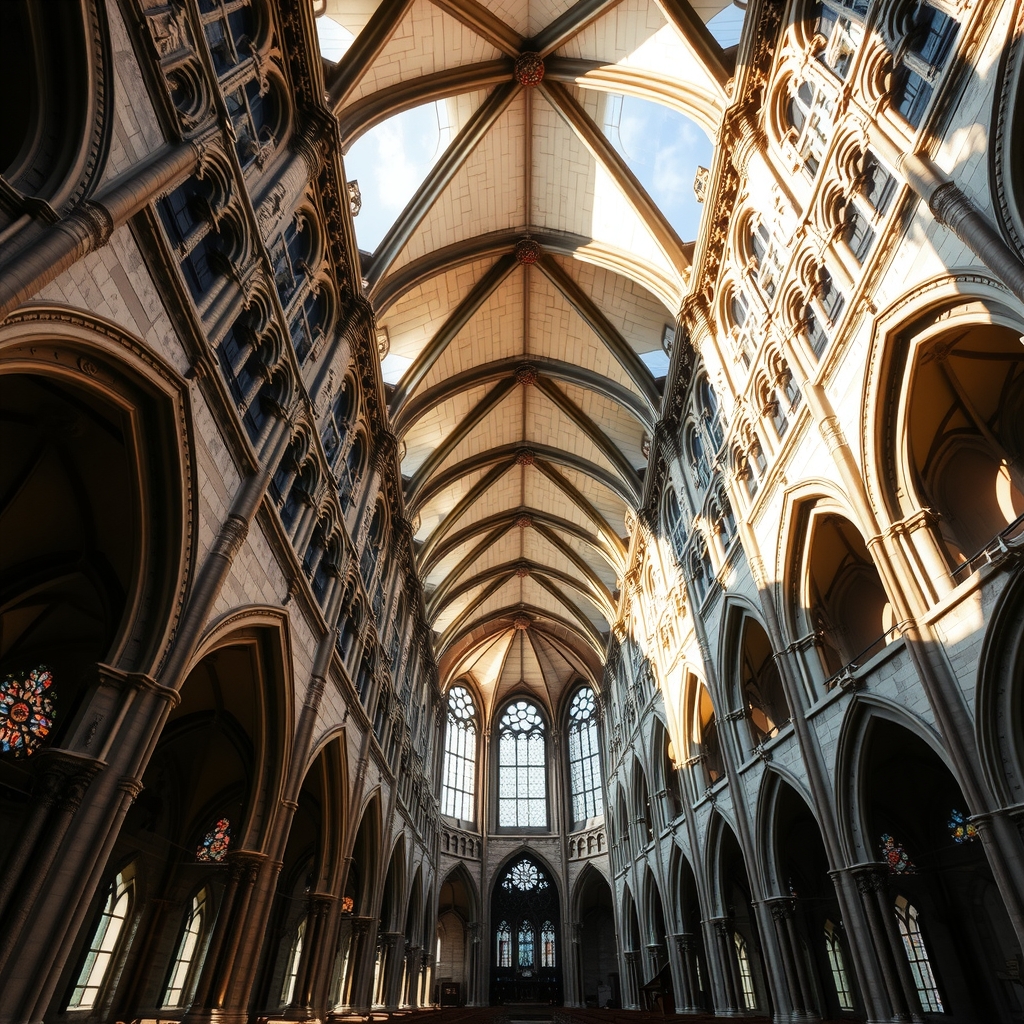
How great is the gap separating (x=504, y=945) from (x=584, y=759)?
35.3 ft

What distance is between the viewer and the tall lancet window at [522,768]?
40.7 metres

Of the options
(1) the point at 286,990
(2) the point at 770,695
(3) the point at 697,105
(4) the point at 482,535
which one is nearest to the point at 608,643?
(4) the point at 482,535

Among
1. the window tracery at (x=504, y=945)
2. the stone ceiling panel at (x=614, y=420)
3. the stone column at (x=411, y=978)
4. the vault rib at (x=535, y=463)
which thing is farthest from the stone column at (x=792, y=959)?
the window tracery at (x=504, y=945)

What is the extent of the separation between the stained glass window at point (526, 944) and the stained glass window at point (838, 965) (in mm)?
21772

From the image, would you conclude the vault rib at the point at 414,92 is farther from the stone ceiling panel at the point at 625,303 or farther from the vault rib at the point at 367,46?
the stone ceiling panel at the point at 625,303

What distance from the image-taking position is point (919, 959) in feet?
54.5

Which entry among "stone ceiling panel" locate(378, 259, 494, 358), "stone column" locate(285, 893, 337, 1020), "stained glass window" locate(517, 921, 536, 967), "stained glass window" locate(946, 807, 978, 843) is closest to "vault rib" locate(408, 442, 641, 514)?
"stone ceiling panel" locate(378, 259, 494, 358)

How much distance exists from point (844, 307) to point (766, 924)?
1281 cm

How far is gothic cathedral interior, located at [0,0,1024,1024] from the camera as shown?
831 centimetres

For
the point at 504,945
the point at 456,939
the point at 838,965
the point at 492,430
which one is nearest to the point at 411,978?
the point at 504,945

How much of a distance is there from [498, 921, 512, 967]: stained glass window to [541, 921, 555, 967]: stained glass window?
1793mm

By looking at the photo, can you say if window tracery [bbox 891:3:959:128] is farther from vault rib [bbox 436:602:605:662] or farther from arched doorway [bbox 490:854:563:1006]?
arched doorway [bbox 490:854:563:1006]

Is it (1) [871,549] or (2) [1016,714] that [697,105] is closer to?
(1) [871,549]

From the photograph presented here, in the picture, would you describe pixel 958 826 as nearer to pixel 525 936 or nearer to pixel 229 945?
pixel 229 945
